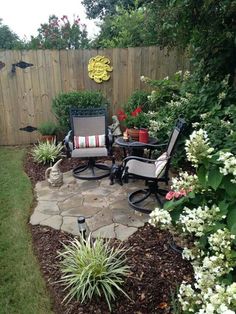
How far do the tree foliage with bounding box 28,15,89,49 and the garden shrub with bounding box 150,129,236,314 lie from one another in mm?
6505

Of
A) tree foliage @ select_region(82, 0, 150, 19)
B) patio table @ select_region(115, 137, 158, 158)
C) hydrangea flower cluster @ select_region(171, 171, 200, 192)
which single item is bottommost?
patio table @ select_region(115, 137, 158, 158)

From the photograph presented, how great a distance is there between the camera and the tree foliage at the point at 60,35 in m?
7.13

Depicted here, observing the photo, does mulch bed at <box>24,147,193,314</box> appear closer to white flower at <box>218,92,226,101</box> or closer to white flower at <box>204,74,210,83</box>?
white flower at <box>218,92,226,101</box>

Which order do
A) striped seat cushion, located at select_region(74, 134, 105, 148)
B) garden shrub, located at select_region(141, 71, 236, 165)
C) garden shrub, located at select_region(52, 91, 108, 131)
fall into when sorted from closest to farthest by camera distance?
1. garden shrub, located at select_region(141, 71, 236, 165)
2. striped seat cushion, located at select_region(74, 134, 105, 148)
3. garden shrub, located at select_region(52, 91, 108, 131)

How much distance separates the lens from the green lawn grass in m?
1.92

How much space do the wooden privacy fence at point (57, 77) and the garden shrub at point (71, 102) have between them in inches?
19.2

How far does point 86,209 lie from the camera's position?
3100 millimetres

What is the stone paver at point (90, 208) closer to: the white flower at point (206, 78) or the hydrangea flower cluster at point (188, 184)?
the hydrangea flower cluster at point (188, 184)

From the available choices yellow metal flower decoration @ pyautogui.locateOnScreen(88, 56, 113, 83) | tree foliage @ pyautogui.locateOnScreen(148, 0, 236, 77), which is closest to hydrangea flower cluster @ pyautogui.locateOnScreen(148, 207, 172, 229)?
tree foliage @ pyautogui.locateOnScreen(148, 0, 236, 77)

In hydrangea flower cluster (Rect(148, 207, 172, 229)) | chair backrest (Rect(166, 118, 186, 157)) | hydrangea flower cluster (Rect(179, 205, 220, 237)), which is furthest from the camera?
chair backrest (Rect(166, 118, 186, 157))

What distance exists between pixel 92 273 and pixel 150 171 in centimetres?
144

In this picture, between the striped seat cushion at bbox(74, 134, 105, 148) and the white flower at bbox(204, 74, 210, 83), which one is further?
the striped seat cushion at bbox(74, 134, 105, 148)

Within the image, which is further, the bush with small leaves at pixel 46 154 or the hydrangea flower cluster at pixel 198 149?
the bush with small leaves at pixel 46 154

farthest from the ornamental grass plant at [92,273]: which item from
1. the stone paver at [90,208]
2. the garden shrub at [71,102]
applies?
the garden shrub at [71,102]
